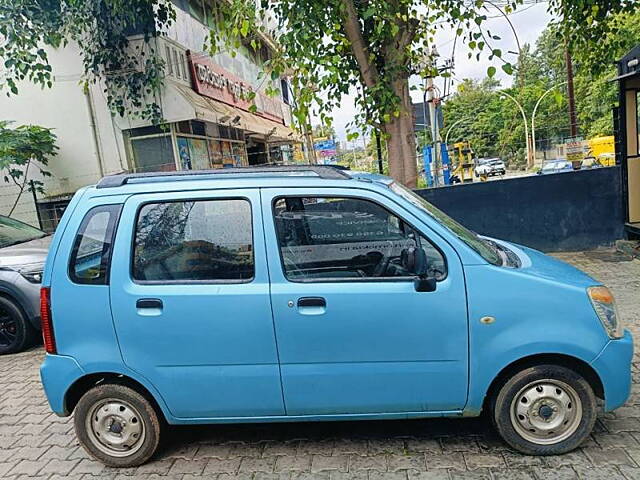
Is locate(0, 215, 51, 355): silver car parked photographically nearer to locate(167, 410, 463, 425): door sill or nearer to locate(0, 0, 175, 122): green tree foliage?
locate(167, 410, 463, 425): door sill

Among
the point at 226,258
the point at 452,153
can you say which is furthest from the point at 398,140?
the point at 452,153

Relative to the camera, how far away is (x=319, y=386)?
2.93 metres

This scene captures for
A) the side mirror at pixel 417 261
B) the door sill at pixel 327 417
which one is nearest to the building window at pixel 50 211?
the door sill at pixel 327 417

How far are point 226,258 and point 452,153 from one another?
74.7 feet

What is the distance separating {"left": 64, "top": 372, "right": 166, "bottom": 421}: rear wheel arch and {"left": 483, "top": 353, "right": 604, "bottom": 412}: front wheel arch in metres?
2.14

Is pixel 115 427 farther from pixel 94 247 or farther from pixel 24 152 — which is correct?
pixel 24 152

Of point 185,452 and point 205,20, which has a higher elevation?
point 205,20

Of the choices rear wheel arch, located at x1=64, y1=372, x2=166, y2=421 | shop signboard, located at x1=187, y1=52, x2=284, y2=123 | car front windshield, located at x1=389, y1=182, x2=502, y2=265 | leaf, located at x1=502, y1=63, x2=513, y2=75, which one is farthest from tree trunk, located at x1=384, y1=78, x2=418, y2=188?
rear wheel arch, located at x1=64, y1=372, x2=166, y2=421

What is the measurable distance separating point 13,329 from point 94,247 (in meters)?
3.60

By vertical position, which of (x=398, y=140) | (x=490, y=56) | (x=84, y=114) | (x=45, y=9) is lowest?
(x=398, y=140)

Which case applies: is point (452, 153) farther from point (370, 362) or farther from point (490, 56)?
point (370, 362)

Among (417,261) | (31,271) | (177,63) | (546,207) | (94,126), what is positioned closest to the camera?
(417,261)

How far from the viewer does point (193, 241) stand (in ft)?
9.99

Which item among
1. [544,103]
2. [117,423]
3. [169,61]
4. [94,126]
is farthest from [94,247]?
[544,103]
